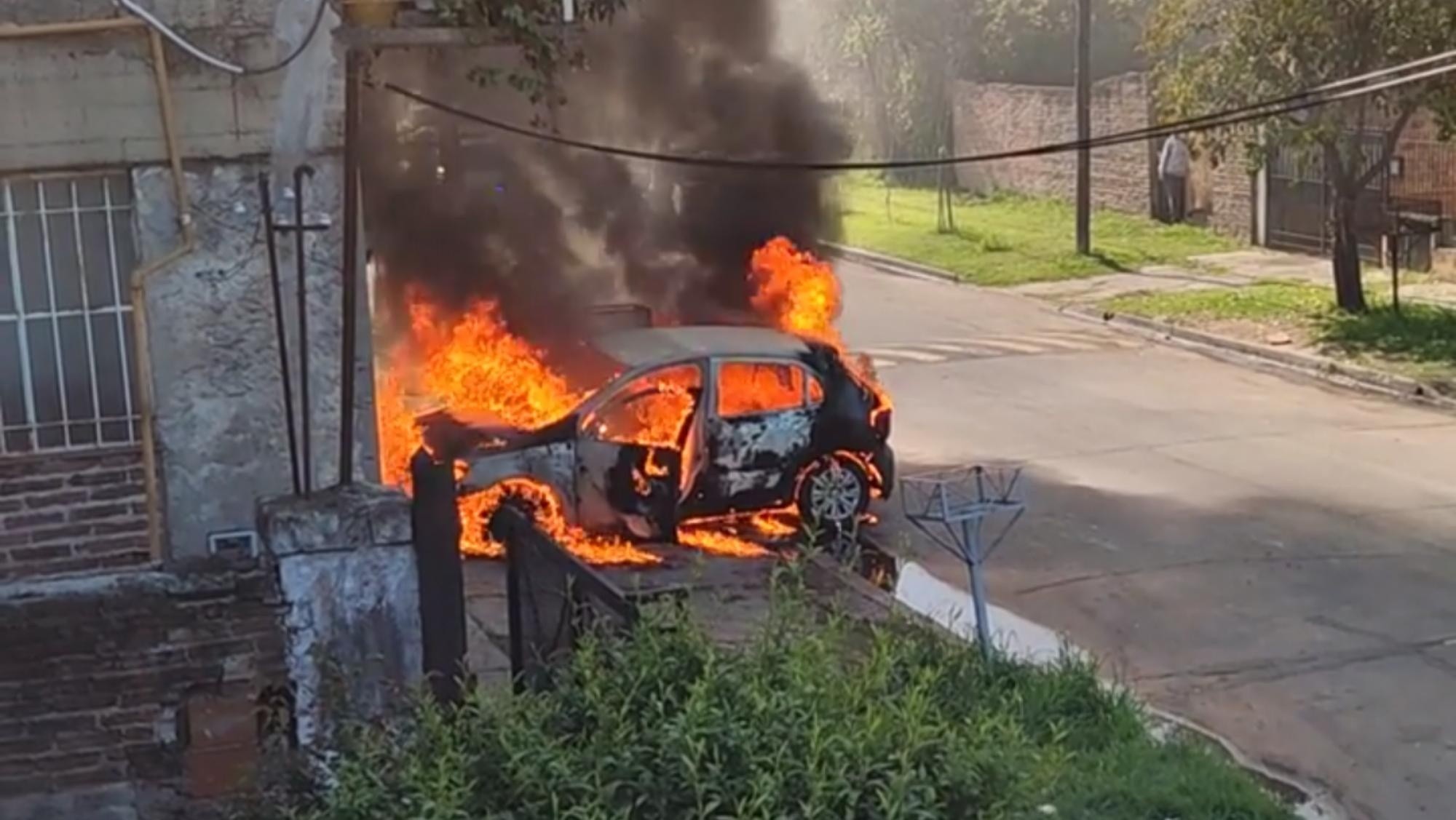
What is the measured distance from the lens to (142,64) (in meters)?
6.88

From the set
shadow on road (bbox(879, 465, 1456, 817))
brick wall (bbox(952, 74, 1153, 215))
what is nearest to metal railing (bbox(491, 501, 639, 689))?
shadow on road (bbox(879, 465, 1456, 817))

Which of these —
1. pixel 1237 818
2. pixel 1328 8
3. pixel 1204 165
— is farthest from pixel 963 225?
pixel 1237 818

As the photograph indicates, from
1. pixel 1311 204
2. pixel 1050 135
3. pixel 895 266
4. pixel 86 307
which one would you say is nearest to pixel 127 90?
pixel 86 307

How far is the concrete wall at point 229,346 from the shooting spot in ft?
22.7

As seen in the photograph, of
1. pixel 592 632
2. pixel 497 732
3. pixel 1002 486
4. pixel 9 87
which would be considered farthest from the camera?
pixel 1002 486

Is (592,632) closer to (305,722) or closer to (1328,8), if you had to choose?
(305,722)

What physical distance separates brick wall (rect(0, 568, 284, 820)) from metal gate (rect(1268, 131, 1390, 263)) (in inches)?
721

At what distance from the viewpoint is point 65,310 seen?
6.90m

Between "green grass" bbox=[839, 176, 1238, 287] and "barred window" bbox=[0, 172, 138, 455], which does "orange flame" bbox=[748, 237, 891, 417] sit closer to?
"green grass" bbox=[839, 176, 1238, 287]

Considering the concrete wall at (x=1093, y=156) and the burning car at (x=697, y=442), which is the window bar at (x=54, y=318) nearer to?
the burning car at (x=697, y=442)

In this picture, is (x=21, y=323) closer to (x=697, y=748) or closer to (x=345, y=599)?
(x=345, y=599)

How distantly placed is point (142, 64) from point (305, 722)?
8.74ft

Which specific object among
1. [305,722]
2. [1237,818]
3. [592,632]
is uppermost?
[592,632]

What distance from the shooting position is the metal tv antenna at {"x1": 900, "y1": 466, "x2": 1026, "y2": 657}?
28.4 ft
